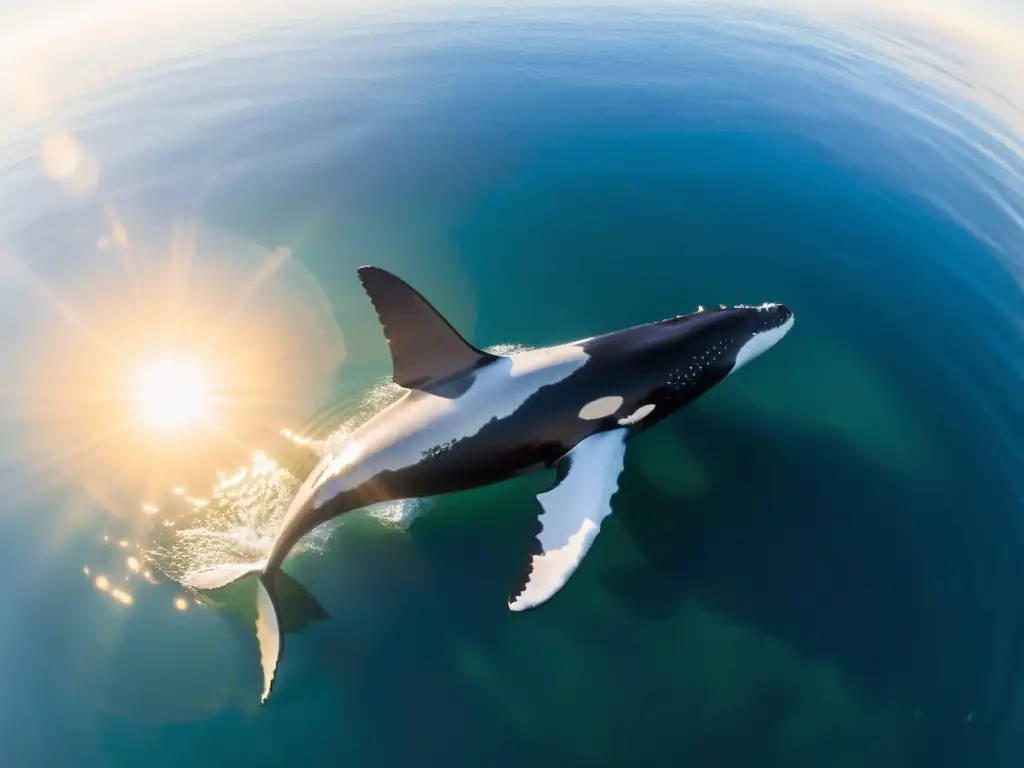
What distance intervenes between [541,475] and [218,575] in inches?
224

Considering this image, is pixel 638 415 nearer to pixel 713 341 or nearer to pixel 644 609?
pixel 713 341

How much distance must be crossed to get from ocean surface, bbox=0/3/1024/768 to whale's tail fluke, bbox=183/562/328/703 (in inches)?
10.7

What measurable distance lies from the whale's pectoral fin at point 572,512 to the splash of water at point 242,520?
8.35ft

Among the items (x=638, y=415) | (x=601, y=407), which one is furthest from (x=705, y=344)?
(x=601, y=407)

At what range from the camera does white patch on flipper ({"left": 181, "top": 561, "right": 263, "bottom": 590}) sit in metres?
9.19

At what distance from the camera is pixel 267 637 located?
8.63 m

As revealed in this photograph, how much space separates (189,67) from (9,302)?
99.1 ft

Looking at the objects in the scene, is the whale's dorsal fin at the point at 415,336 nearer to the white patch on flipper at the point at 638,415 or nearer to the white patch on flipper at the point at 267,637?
the white patch on flipper at the point at 638,415

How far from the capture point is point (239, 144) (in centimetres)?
2397

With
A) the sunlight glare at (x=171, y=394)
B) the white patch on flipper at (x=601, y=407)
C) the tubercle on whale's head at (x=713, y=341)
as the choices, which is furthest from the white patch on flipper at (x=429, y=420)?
the sunlight glare at (x=171, y=394)

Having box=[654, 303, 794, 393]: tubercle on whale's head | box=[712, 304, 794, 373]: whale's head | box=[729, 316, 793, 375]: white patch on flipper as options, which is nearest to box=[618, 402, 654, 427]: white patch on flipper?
box=[654, 303, 794, 393]: tubercle on whale's head

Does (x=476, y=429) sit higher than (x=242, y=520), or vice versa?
(x=242, y=520)

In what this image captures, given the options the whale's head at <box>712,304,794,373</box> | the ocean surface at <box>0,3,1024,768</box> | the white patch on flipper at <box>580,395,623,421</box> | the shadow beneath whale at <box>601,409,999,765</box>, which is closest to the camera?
the ocean surface at <box>0,3,1024,768</box>

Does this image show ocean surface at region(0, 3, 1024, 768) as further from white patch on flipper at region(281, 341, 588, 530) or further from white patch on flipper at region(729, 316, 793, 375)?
white patch on flipper at region(281, 341, 588, 530)
